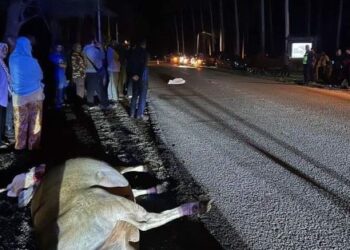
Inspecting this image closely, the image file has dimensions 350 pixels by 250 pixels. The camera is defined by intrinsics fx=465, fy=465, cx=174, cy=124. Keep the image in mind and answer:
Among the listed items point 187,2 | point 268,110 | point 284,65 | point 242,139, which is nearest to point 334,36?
point 284,65

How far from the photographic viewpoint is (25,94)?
23.2 feet

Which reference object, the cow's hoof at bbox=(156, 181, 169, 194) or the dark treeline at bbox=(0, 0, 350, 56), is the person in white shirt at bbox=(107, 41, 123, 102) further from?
the dark treeline at bbox=(0, 0, 350, 56)

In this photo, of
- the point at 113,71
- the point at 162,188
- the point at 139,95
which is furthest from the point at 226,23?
the point at 162,188

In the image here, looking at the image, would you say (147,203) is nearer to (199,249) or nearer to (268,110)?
(199,249)

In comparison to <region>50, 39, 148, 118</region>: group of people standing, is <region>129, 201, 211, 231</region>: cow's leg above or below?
below

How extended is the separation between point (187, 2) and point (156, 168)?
7900 cm

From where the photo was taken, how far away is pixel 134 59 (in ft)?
33.4

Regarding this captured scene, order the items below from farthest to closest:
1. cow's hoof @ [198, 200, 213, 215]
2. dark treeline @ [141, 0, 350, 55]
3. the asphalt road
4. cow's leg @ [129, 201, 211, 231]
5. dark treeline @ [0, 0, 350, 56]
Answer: dark treeline @ [141, 0, 350, 55], dark treeline @ [0, 0, 350, 56], cow's hoof @ [198, 200, 213, 215], the asphalt road, cow's leg @ [129, 201, 211, 231]

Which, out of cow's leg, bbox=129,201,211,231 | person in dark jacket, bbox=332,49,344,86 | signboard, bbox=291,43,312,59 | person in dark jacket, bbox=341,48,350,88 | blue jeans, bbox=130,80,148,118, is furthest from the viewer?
signboard, bbox=291,43,312,59

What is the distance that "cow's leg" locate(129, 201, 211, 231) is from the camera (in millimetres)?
3785

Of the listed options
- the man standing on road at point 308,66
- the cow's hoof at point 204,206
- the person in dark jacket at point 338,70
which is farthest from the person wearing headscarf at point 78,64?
the man standing on road at point 308,66

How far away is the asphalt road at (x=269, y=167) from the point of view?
14.2 feet

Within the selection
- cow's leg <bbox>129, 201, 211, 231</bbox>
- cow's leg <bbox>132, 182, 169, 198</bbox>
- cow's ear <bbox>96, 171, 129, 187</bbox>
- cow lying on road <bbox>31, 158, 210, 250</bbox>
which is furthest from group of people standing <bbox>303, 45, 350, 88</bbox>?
cow lying on road <bbox>31, 158, 210, 250</bbox>

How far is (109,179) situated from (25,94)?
3.53 metres
